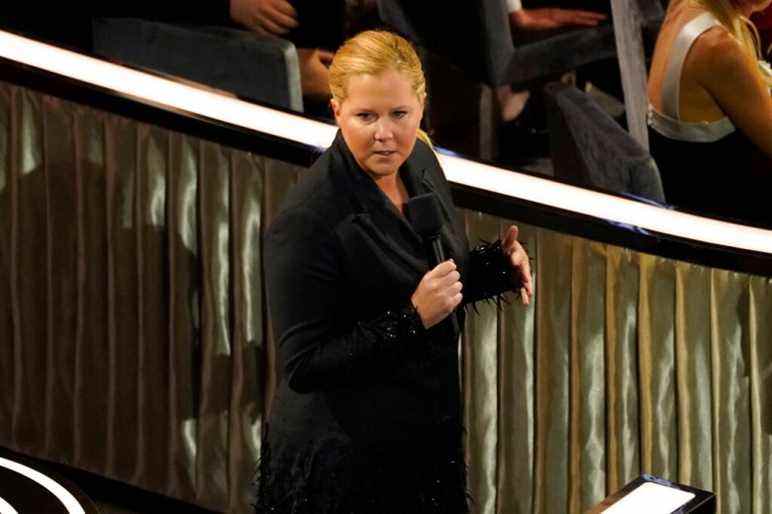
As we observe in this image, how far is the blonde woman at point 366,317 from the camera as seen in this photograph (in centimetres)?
246

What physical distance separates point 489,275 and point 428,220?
0.23m

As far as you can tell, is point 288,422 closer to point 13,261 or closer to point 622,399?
point 622,399

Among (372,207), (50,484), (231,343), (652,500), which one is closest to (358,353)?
Answer: (372,207)

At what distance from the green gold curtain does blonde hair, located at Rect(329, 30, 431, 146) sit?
97 centimetres

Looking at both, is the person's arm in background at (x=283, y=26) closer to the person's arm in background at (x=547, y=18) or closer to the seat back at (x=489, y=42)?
the seat back at (x=489, y=42)

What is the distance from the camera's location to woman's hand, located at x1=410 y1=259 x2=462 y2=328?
8.00ft

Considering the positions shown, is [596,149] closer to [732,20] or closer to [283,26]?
[732,20]

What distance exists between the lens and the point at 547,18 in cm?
511

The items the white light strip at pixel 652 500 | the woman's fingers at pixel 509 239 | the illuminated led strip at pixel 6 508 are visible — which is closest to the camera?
the white light strip at pixel 652 500

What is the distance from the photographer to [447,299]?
8.03ft

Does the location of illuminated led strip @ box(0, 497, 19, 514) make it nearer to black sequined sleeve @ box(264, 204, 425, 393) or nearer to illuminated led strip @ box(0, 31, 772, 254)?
black sequined sleeve @ box(264, 204, 425, 393)

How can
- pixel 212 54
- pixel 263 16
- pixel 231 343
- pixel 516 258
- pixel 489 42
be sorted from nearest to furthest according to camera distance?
pixel 516 258
pixel 231 343
pixel 212 54
pixel 263 16
pixel 489 42

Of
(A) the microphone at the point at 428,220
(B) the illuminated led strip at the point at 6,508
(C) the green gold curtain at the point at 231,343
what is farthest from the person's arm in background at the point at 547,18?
(B) the illuminated led strip at the point at 6,508

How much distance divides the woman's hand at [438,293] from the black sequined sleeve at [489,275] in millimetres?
251
